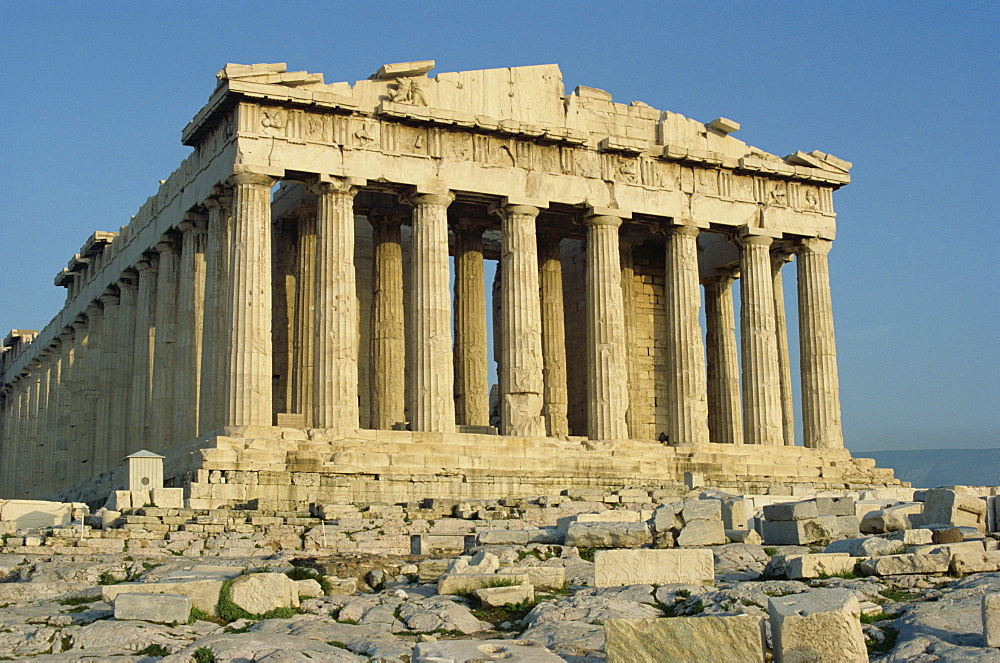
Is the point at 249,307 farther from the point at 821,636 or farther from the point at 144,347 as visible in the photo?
the point at 821,636

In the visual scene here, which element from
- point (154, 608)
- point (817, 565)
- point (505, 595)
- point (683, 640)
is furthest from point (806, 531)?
point (154, 608)

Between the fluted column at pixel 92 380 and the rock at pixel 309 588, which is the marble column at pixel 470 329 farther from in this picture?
the rock at pixel 309 588

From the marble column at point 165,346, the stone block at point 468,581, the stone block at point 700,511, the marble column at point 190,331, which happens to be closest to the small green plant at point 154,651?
the stone block at point 468,581

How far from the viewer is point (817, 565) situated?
51.0 ft

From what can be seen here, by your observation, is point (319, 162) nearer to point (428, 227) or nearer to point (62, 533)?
point (428, 227)

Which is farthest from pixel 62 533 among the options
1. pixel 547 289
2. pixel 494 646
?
pixel 547 289

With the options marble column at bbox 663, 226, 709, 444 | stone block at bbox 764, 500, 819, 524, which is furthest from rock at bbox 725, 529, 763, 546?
marble column at bbox 663, 226, 709, 444

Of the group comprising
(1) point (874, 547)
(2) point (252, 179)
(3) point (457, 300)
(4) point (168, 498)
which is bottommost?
(1) point (874, 547)

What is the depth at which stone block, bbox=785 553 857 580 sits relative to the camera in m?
15.4

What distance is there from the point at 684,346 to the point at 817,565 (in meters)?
23.0

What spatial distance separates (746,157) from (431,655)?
3084cm

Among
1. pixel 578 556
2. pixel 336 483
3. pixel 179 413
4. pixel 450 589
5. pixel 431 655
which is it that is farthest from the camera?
pixel 179 413

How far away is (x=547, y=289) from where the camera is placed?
41500mm

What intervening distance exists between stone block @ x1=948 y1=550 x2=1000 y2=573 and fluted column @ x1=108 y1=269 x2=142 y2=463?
1285 inches
